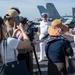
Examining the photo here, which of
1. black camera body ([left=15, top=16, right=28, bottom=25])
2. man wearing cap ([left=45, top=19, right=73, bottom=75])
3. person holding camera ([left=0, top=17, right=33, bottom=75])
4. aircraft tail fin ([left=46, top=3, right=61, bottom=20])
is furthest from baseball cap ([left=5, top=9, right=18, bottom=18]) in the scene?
aircraft tail fin ([left=46, top=3, right=61, bottom=20])

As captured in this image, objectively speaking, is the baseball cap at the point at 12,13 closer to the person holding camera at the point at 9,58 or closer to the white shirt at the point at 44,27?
the person holding camera at the point at 9,58

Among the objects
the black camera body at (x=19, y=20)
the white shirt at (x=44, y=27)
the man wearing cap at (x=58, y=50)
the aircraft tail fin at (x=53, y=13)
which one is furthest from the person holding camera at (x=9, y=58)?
the aircraft tail fin at (x=53, y=13)

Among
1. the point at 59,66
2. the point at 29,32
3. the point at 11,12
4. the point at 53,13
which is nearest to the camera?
the point at 59,66

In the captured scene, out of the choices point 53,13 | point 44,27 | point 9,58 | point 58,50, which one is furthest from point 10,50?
point 53,13

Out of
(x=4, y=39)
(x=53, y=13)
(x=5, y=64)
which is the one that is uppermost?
(x=4, y=39)

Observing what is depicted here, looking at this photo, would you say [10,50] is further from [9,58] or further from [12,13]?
[12,13]

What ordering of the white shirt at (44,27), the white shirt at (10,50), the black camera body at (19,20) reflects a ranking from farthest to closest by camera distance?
the white shirt at (44,27), the black camera body at (19,20), the white shirt at (10,50)

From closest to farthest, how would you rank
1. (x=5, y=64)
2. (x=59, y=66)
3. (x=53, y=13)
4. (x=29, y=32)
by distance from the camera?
(x=5, y=64) < (x=59, y=66) < (x=29, y=32) < (x=53, y=13)

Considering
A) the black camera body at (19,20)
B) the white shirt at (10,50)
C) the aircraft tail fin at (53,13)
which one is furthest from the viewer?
the aircraft tail fin at (53,13)

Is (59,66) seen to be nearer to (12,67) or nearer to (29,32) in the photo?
(12,67)

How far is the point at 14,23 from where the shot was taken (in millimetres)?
5801

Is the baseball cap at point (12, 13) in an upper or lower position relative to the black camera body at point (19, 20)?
upper

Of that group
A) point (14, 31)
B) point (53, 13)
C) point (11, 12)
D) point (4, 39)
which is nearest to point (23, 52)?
point (14, 31)

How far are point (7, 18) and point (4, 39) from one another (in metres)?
1.65
